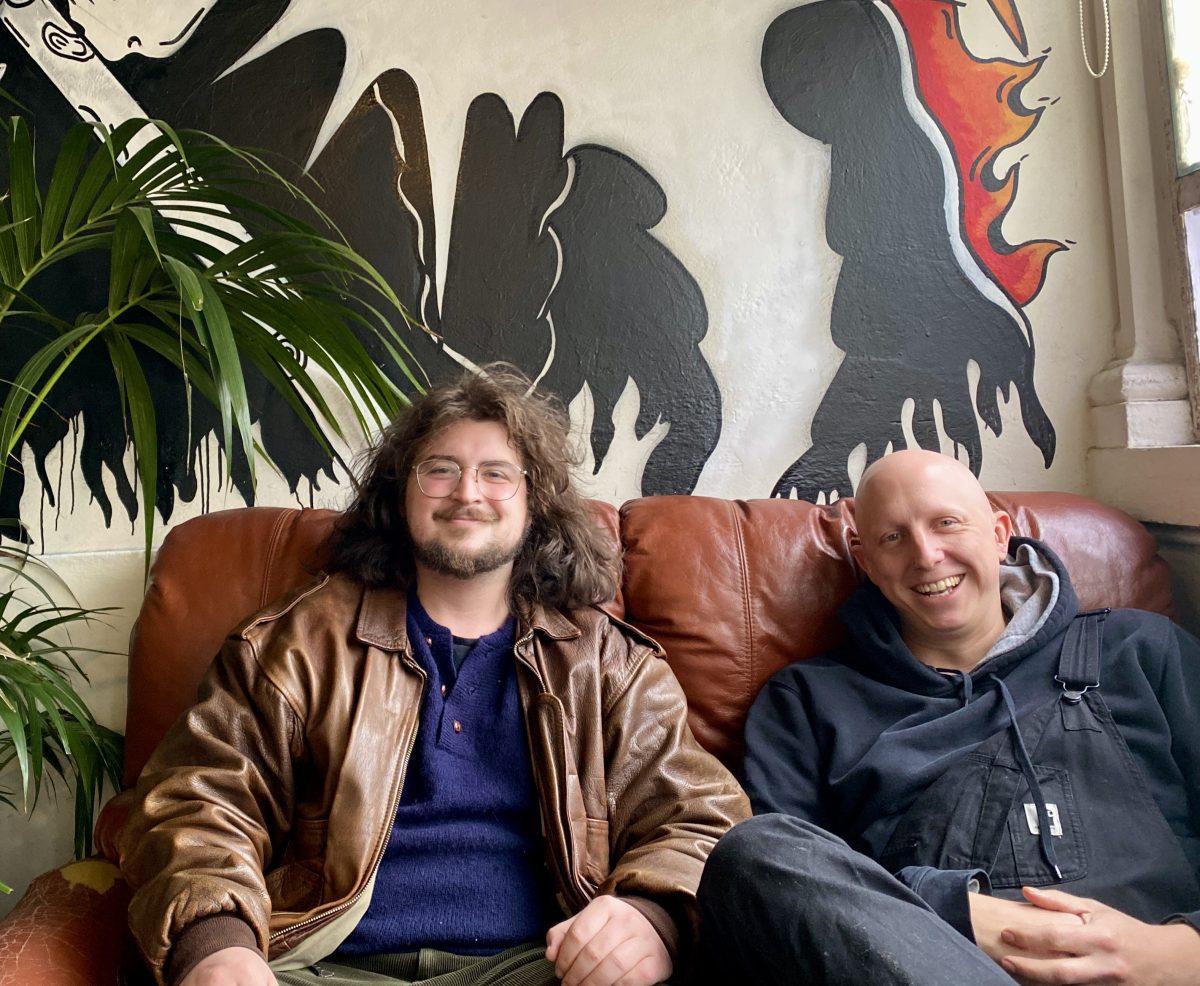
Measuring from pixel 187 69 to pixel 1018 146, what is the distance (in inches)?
77.7

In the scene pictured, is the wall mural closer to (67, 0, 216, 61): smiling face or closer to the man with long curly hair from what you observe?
(67, 0, 216, 61): smiling face

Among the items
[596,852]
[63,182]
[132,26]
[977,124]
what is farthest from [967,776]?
Result: [132,26]

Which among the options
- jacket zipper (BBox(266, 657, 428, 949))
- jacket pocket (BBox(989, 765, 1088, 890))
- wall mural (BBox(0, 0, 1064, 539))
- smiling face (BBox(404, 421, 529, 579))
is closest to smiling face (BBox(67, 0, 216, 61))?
wall mural (BBox(0, 0, 1064, 539))

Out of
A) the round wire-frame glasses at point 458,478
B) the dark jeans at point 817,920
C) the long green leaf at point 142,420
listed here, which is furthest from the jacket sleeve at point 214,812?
the dark jeans at point 817,920

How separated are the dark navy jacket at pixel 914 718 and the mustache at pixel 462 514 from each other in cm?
61

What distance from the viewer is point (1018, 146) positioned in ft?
7.59

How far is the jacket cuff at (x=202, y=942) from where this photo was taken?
120 centimetres

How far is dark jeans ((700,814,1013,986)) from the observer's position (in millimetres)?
1058

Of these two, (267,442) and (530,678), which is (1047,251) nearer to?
(530,678)

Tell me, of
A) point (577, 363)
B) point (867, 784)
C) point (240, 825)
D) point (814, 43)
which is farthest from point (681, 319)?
point (240, 825)

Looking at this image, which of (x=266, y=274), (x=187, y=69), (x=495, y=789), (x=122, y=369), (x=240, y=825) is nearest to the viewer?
(x=240, y=825)

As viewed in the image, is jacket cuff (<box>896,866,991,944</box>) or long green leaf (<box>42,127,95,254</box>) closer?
jacket cuff (<box>896,866,991,944</box>)

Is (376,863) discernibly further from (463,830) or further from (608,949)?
(608,949)

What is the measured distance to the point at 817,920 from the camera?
1109mm
